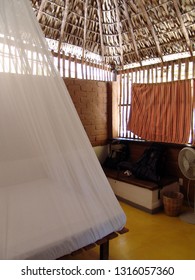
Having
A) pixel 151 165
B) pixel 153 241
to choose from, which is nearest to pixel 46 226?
pixel 153 241

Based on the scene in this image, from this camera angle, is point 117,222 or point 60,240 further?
point 117,222

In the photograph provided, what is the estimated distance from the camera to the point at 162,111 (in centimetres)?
365

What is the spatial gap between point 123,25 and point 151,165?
242 cm

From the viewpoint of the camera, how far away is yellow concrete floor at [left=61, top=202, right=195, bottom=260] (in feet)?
7.32

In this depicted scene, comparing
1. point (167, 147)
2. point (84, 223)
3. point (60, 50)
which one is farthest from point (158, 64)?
point (84, 223)

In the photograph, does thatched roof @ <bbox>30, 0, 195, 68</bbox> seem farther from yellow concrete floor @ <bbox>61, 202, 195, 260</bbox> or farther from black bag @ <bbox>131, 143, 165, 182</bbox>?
yellow concrete floor @ <bbox>61, 202, 195, 260</bbox>

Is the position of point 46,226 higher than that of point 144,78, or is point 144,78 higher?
point 144,78

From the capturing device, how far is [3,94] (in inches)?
60.9

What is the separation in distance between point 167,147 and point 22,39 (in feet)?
9.29

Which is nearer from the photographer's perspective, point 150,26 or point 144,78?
A: point 150,26

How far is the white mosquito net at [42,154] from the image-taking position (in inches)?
58.8

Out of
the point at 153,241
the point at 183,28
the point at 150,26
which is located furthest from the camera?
the point at 150,26

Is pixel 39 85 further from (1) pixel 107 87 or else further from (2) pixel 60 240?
(1) pixel 107 87

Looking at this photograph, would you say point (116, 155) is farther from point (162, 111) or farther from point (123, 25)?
point (123, 25)
